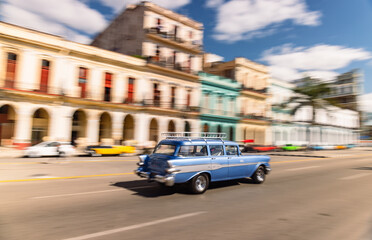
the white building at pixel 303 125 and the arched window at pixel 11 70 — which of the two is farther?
the white building at pixel 303 125

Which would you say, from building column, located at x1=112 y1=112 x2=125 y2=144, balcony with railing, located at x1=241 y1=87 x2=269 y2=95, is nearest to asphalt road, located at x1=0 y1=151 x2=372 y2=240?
building column, located at x1=112 y1=112 x2=125 y2=144

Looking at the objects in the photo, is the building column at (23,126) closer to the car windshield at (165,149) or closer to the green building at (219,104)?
the car windshield at (165,149)

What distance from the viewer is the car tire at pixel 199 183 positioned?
25.4 ft

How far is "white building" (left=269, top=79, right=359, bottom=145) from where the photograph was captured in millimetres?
49844

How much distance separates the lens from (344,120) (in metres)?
75.3

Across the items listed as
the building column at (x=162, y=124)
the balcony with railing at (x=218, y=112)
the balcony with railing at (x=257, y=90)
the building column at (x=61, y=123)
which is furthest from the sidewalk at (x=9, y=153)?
the balcony with railing at (x=257, y=90)

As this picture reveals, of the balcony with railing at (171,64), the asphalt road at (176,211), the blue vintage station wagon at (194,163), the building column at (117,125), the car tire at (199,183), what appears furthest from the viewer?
the balcony with railing at (171,64)

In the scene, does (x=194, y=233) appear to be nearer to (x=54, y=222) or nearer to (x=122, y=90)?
(x=54, y=222)

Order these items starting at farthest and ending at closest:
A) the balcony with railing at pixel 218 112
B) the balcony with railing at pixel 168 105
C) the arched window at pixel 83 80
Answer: the balcony with railing at pixel 218 112, the balcony with railing at pixel 168 105, the arched window at pixel 83 80

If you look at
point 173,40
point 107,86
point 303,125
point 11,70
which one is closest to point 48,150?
point 11,70

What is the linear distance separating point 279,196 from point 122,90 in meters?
24.7

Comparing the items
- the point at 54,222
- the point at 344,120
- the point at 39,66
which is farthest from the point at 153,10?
the point at 344,120

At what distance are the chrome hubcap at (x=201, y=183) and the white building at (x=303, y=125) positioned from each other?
100 ft

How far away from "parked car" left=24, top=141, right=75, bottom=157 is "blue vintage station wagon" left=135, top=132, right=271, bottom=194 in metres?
14.1
